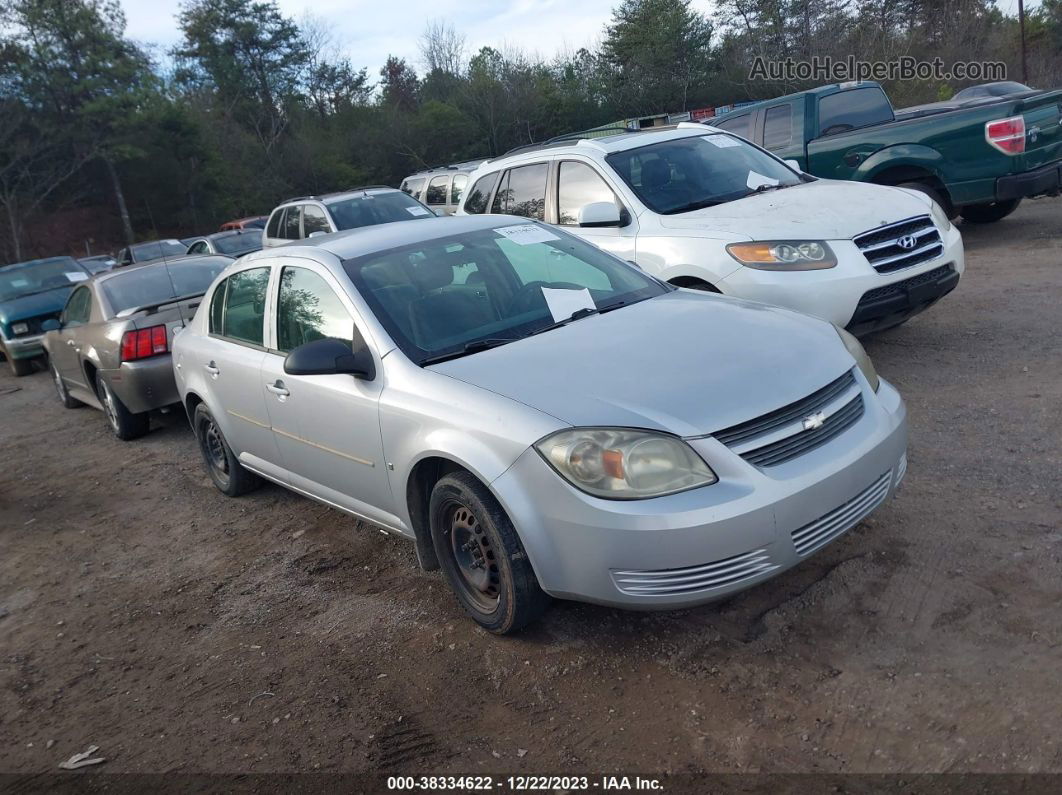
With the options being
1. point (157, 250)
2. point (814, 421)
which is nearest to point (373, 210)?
point (814, 421)

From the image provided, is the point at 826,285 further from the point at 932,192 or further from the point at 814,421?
the point at 932,192

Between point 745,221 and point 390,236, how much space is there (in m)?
2.61

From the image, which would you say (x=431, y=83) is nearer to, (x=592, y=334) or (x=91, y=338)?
(x=91, y=338)

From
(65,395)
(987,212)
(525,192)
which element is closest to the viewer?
(525,192)

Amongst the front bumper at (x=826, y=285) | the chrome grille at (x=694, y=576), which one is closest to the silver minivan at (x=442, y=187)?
the front bumper at (x=826, y=285)

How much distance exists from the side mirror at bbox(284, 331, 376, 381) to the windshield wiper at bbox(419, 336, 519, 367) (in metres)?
0.29

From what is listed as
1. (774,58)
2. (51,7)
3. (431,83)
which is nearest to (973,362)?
(774,58)

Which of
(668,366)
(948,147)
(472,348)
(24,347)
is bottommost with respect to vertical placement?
(24,347)

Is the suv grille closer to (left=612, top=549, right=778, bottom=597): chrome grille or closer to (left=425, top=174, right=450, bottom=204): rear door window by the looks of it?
(left=612, top=549, right=778, bottom=597): chrome grille

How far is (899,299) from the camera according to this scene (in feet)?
19.4

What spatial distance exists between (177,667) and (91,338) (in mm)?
5257

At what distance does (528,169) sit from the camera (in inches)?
303

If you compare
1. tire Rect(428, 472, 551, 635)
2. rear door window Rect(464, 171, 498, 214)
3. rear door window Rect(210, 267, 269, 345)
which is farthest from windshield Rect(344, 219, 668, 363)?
rear door window Rect(464, 171, 498, 214)

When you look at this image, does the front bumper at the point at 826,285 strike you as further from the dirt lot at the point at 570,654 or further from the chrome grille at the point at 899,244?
the dirt lot at the point at 570,654
